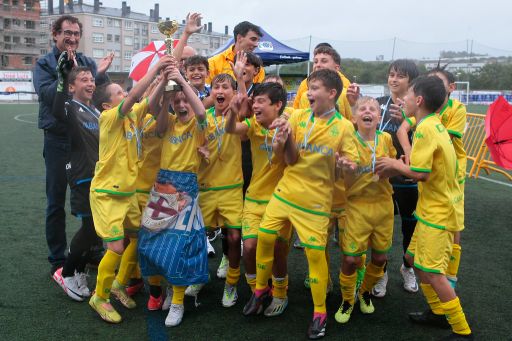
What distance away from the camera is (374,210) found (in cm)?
361

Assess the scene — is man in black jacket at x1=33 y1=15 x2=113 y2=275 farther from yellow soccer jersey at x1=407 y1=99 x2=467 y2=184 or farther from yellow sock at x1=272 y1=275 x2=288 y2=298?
yellow soccer jersey at x1=407 y1=99 x2=467 y2=184

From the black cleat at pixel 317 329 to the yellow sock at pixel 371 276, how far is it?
1.91 ft

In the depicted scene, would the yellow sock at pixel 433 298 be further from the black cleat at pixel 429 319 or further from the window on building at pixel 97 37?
the window on building at pixel 97 37

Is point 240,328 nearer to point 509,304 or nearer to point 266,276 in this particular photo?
point 266,276

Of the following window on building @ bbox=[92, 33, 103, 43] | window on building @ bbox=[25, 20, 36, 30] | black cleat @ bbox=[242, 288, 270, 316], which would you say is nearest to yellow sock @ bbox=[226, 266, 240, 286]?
black cleat @ bbox=[242, 288, 270, 316]

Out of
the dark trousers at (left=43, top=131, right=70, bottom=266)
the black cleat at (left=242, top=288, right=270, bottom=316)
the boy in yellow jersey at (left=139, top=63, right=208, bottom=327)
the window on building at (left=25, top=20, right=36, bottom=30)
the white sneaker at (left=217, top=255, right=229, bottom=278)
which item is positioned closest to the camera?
the boy in yellow jersey at (left=139, top=63, right=208, bottom=327)

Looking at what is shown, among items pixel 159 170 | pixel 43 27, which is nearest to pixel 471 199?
pixel 159 170

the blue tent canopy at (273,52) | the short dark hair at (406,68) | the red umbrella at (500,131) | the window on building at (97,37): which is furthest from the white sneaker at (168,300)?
the window on building at (97,37)

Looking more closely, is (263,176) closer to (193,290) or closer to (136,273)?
(193,290)

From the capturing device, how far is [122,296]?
392 centimetres

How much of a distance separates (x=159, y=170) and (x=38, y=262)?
1.97 meters

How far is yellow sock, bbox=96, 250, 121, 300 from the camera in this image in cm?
359

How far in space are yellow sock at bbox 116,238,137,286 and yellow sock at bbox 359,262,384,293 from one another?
1893 mm

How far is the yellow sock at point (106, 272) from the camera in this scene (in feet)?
11.8
